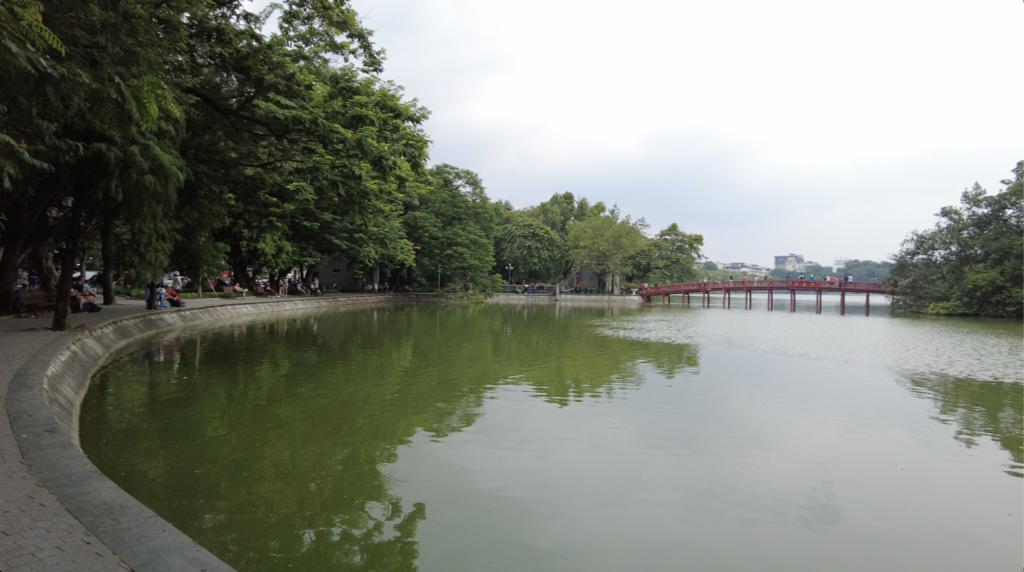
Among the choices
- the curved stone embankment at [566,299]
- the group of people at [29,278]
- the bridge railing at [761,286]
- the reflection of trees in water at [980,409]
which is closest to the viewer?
the reflection of trees in water at [980,409]

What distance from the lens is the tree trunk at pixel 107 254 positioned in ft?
46.4

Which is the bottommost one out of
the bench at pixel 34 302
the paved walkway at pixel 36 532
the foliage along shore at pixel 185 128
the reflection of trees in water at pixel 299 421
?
the reflection of trees in water at pixel 299 421

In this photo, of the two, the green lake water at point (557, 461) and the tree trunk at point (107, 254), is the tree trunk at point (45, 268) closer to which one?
the tree trunk at point (107, 254)

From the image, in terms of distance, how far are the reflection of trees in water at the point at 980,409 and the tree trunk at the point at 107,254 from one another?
49.8ft

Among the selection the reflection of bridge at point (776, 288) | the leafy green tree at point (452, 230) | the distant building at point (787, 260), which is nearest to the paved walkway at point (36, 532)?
the leafy green tree at point (452, 230)

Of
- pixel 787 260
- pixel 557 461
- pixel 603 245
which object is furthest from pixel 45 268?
pixel 787 260

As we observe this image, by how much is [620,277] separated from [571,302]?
11247mm

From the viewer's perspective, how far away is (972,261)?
38.3 meters

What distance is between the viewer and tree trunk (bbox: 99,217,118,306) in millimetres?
14147

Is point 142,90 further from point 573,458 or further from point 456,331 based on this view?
point 456,331

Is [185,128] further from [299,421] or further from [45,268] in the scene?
[45,268]

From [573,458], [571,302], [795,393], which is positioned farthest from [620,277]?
[573,458]

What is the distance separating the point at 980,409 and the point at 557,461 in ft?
24.8

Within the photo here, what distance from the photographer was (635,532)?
4.70 meters
